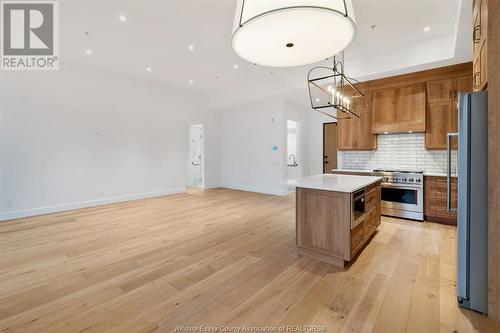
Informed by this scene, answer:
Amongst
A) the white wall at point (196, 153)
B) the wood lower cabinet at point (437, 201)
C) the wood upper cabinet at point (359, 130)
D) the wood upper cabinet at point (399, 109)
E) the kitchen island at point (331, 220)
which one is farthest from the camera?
the white wall at point (196, 153)

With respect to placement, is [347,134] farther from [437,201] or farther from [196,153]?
[196,153]

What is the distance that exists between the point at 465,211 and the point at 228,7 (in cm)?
363

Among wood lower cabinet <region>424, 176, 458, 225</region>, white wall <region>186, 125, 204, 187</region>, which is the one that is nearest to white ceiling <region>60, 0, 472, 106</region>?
wood lower cabinet <region>424, 176, 458, 225</region>

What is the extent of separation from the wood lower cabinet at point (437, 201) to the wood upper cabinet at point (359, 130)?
51.3 inches

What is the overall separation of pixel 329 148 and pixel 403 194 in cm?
442

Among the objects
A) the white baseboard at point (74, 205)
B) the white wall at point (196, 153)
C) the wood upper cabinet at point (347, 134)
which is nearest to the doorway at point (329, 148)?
the wood upper cabinet at point (347, 134)

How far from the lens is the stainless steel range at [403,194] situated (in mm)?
4391

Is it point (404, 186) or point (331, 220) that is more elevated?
point (404, 186)

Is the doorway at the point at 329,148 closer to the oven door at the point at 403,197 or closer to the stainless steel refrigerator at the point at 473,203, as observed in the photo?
the oven door at the point at 403,197

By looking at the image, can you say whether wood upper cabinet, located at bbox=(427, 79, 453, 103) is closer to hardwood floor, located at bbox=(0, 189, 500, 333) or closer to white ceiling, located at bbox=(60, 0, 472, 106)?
white ceiling, located at bbox=(60, 0, 472, 106)

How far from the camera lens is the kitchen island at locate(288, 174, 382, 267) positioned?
8.59 feet

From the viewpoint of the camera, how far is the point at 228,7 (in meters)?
3.30

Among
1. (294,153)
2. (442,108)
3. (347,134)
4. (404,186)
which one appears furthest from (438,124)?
(294,153)

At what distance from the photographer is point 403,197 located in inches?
179
